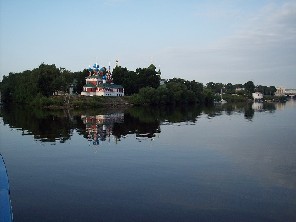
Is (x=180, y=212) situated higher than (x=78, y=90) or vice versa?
(x=78, y=90)

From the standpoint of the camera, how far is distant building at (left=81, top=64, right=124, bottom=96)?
10181 cm

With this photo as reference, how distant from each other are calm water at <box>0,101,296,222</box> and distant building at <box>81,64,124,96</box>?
67.7m

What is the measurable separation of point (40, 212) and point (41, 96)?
81339 millimetres

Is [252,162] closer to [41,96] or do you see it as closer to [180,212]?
[180,212]

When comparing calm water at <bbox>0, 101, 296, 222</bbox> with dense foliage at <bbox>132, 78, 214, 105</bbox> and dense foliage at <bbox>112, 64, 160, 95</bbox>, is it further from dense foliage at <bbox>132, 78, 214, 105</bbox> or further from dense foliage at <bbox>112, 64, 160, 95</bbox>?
dense foliage at <bbox>112, 64, 160, 95</bbox>

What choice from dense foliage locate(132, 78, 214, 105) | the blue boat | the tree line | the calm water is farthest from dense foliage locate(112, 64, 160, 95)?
the blue boat

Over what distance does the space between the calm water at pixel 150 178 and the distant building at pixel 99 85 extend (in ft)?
222

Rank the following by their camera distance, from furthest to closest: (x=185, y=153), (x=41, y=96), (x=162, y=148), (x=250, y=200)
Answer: (x=41, y=96)
(x=162, y=148)
(x=185, y=153)
(x=250, y=200)

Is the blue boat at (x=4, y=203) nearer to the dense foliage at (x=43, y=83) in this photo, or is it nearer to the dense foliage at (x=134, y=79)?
the dense foliage at (x=43, y=83)

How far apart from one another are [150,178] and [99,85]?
85728 millimetres

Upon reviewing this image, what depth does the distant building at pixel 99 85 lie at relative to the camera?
102m

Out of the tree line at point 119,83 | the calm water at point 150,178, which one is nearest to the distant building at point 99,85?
the tree line at point 119,83

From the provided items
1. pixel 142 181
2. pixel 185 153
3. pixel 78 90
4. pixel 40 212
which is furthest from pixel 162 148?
pixel 78 90

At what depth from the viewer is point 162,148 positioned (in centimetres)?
2938
